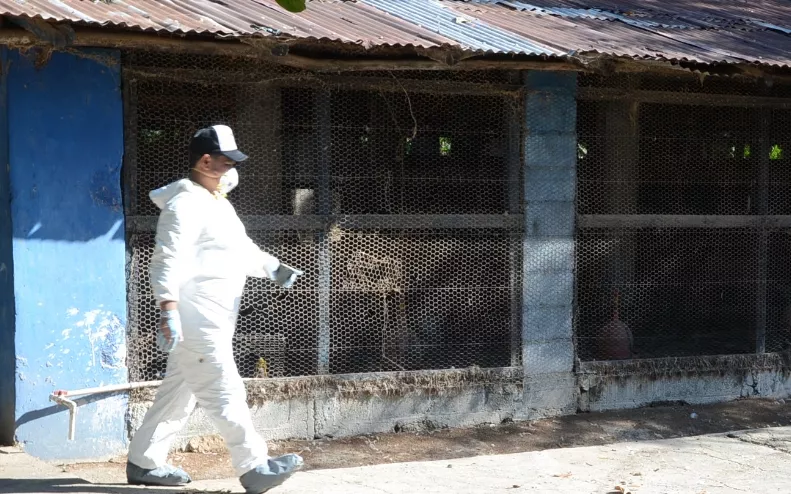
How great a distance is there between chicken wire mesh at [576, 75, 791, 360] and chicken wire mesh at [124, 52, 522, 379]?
65 cm

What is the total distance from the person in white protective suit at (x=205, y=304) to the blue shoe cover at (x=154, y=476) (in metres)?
0.05

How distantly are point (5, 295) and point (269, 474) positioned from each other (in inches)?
73.9

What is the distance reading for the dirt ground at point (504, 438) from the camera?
5.75m

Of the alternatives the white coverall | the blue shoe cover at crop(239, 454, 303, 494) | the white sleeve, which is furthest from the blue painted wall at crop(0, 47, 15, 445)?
the blue shoe cover at crop(239, 454, 303, 494)

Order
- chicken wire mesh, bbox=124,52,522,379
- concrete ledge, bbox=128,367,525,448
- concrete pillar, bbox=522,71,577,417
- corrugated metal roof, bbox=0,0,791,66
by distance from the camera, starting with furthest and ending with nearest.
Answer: concrete pillar, bbox=522,71,577,417, concrete ledge, bbox=128,367,525,448, chicken wire mesh, bbox=124,52,522,379, corrugated metal roof, bbox=0,0,791,66

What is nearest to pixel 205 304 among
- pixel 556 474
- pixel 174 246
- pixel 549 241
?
pixel 174 246

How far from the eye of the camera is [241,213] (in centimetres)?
620

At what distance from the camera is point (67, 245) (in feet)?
18.2

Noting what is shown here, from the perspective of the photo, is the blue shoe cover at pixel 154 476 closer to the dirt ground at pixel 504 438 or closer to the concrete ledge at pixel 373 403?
the dirt ground at pixel 504 438

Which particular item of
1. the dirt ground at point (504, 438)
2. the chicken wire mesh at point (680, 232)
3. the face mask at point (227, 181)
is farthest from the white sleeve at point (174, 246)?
the chicken wire mesh at point (680, 232)

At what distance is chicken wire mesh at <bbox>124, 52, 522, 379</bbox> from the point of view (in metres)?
5.97

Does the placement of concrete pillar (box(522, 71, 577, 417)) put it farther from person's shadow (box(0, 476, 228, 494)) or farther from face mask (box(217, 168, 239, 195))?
person's shadow (box(0, 476, 228, 494))

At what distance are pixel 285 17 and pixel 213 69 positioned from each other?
1.87 feet

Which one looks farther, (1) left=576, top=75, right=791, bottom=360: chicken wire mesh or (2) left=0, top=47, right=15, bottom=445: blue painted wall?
(1) left=576, top=75, right=791, bottom=360: chicken wire mesh
